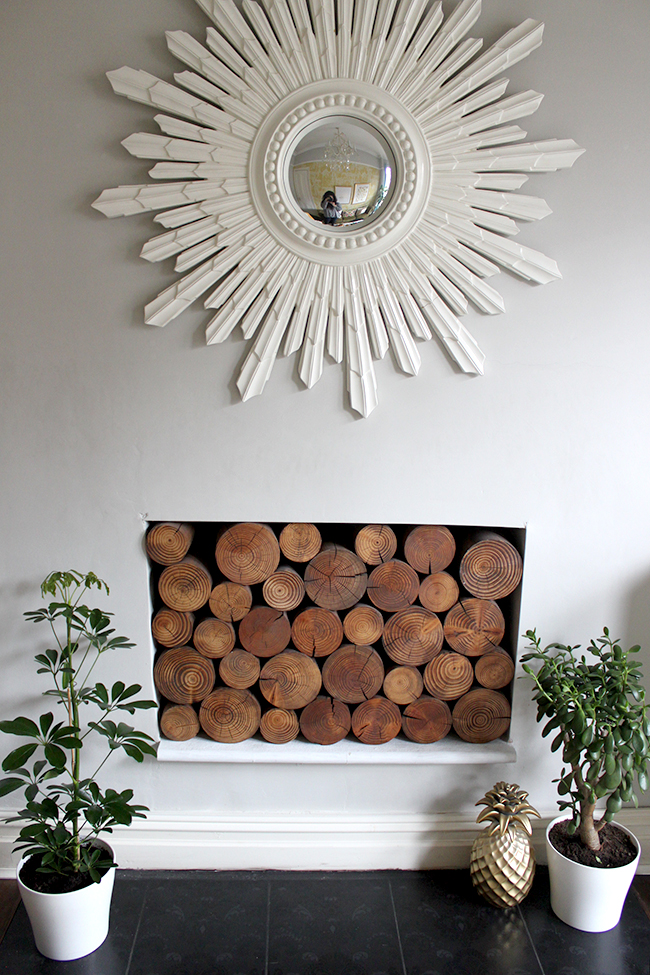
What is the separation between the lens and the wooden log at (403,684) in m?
1.97

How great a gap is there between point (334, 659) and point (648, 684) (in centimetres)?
84

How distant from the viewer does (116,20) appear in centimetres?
165

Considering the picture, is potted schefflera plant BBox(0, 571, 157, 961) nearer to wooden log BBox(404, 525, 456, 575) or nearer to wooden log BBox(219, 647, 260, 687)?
wooden log BBox(219, 647, 260, 687)

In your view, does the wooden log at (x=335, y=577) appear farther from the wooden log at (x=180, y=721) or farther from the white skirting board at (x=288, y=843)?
the white skirting board at (x=288, y=843)

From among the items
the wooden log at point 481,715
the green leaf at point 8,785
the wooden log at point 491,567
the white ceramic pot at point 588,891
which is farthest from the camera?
the wooden log at point 481,715

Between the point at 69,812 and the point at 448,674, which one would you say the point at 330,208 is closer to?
the point at 448,674

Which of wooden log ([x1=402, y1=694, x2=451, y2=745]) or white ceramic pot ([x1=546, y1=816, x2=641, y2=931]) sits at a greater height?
wooden log ([x1=402, y1=694, x2=451, y2=745])

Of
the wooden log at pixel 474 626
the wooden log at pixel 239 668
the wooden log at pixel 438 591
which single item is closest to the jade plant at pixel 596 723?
the wooden log at pixel 474 626

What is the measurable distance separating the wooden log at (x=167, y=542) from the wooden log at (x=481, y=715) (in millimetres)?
839

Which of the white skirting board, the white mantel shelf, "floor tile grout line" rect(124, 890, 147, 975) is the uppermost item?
the white mantel shelf

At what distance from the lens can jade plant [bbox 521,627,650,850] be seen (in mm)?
1713

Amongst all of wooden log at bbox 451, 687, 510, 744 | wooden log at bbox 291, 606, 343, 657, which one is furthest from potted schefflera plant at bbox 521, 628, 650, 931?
wooden log at bbox 291, 606, 343, 657

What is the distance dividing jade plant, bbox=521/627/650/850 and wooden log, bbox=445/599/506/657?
11 cm

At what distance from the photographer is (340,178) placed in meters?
1.69
